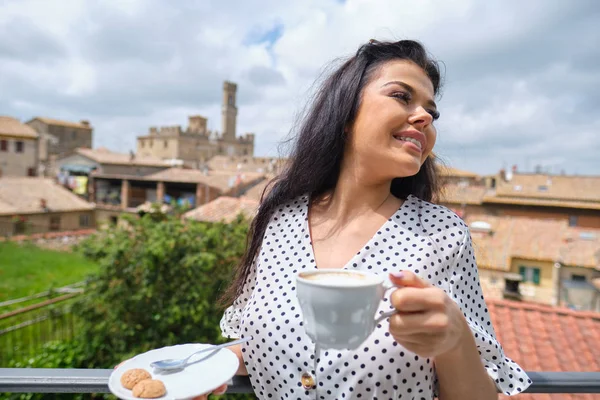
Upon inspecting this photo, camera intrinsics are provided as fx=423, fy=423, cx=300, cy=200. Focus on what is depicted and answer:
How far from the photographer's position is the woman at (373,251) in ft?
3.78

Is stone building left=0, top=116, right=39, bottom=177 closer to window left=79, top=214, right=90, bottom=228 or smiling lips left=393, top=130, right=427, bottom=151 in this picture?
→ window left=79, top=214, right=90, bottom=228

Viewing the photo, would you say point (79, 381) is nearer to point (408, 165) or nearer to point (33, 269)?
point (408, 165)

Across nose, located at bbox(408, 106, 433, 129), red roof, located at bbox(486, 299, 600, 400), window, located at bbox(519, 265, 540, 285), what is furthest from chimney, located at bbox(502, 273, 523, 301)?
nose, located at bbox(408, 106, 433, 129)

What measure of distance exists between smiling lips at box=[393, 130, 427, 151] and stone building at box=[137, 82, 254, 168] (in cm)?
4957

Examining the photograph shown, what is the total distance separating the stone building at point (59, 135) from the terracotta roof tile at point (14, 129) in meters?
5.85

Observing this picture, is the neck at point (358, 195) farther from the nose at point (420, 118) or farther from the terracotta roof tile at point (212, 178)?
the terracotta roof tile at point (212, 178)

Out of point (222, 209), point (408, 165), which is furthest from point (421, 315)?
point (222, 209)

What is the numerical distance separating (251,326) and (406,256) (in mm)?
560

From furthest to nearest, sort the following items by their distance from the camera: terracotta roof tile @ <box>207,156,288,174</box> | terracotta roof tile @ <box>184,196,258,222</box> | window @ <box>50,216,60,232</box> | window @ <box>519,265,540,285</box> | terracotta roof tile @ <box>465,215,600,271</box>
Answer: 1. terracotta roof tile @ <box>207,156,288,174</box>
2. window @ <box>50,216,60,232</box>
3. window @ <box>519,265,540,285</box>
4. terracotta roof tile @ <box>465,215,600,271</box>
5. terracotta roof tile @ <box>184,196,258,222</box>

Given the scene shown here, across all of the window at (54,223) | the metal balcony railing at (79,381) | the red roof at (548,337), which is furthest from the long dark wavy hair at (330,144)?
the window at (54,223)

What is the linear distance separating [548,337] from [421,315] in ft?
20.7

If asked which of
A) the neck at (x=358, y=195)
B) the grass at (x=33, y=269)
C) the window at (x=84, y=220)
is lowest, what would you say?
the grass at (x=33, y=269)

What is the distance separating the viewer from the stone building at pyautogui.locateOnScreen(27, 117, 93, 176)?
1732 inches

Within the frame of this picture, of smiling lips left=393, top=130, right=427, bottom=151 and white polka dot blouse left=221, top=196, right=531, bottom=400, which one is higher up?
smiling lips left=393, top=130, right=427, bottom=151
